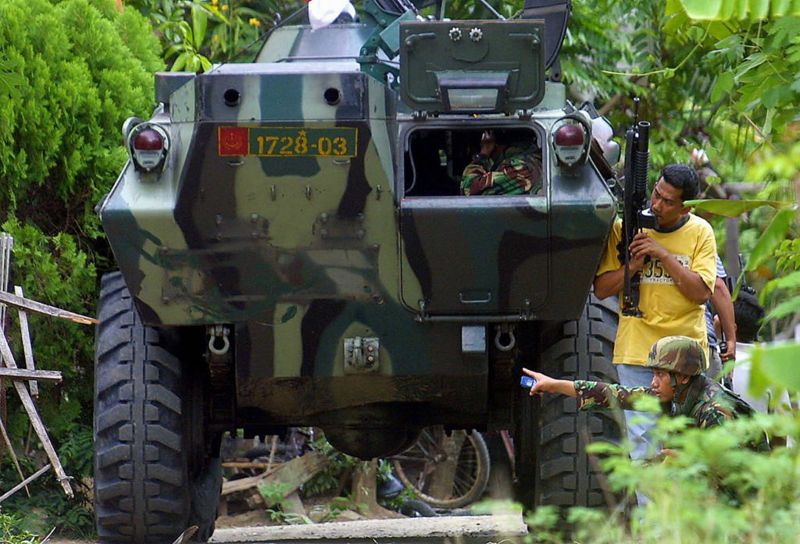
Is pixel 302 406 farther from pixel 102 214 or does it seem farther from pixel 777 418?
pixel 777 418

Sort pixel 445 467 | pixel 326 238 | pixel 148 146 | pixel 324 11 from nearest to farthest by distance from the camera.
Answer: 1. pixel 148 146
2. pixel 326 238
3. pixel 324 11
4. pixel 445 467

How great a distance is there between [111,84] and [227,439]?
12.4 feet

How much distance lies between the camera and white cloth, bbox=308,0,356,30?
8.17 metres

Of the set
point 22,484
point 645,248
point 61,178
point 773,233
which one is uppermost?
point 773,233

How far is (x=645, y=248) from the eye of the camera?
6609 millimetres

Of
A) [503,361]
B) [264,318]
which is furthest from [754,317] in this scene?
[264,318]

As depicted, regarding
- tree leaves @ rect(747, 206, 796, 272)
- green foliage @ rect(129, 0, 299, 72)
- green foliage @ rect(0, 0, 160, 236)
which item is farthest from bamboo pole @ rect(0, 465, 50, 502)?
tree leaves @ rect(747, 206, 796, 272)

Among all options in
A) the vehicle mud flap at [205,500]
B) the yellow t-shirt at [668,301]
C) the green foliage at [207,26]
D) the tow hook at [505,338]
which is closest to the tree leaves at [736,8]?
the yellow t-shirt at [668,301]

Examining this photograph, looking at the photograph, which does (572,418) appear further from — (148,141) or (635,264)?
(148,141)

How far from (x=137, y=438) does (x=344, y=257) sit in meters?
1.24

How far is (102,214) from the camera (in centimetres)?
648

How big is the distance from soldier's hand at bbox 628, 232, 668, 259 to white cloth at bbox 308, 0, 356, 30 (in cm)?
231

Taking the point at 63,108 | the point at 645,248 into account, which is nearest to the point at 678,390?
the point at 645,248

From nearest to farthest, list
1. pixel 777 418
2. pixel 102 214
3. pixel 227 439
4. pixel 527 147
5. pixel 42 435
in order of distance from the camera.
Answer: pixel 777 418, pixel 102 214, pixel 527 147, pixel 42 435, pixel 227 439
